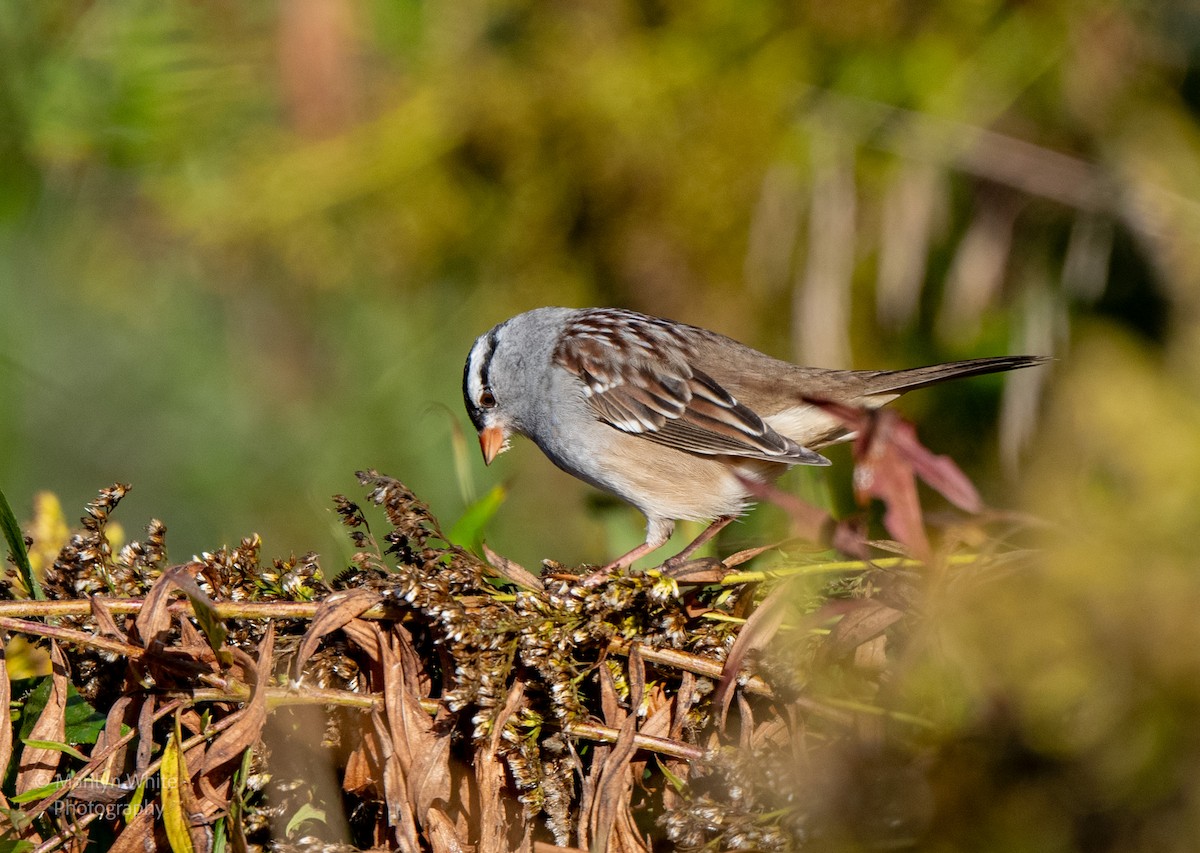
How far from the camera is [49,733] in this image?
1379 millimetres

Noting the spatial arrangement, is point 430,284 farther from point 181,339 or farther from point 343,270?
point 181,339

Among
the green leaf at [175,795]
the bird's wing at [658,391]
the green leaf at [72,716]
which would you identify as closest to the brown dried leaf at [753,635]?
the green leaf at [175,795]

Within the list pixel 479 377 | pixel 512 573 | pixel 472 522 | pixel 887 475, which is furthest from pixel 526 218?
pixel 887 475

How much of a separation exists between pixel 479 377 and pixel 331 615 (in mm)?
2011

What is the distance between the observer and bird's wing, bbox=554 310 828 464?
112 inches

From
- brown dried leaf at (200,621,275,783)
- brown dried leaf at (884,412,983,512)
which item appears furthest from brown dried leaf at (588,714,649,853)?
brown dried leaf at (884,412,983,512)

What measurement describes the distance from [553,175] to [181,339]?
6.91 feet

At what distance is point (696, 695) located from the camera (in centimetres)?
136

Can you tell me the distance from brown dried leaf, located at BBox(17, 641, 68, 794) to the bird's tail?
1.79 m

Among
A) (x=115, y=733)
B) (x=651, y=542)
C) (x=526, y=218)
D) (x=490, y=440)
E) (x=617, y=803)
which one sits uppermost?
(x=526, y=218)

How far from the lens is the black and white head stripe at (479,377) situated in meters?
3.29

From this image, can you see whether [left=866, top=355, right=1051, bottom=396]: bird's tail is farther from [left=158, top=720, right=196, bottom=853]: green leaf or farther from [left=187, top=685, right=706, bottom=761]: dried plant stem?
[left=158, top=720, right=196, bottom=853]: green leaf

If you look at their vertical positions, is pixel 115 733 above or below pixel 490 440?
below

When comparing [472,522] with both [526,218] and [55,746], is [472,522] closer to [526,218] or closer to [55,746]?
[55,746]
